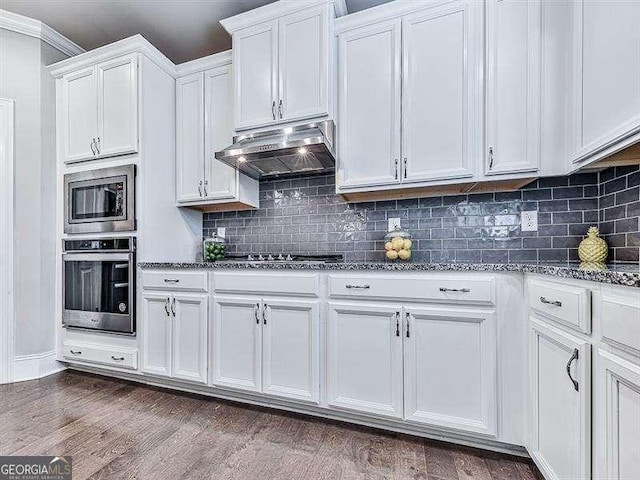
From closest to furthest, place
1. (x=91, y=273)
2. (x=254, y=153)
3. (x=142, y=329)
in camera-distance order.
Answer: (x=254, y=153)
(x=142, y=329)
(x=91, y=273)

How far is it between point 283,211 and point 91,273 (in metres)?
1.55

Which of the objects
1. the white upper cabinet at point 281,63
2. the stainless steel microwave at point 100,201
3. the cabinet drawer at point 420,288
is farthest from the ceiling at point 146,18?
the cabinet drawer at point 420,288

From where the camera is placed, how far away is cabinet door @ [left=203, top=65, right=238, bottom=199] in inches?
95.9

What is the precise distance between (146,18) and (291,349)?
105 inches

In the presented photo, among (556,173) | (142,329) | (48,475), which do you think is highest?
(556,173)

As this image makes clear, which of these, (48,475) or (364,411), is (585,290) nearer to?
(364,411)

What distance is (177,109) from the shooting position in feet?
8.50

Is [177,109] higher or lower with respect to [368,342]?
higher

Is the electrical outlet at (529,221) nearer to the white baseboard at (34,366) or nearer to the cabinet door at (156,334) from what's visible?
the cabinet door at (156,334)

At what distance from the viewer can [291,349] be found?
6.03ft

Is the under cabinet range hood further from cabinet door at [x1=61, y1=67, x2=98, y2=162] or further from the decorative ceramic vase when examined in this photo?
the decorative ceramic vase

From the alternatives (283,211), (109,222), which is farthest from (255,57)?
(109,222)

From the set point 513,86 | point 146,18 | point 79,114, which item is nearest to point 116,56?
point 146,18

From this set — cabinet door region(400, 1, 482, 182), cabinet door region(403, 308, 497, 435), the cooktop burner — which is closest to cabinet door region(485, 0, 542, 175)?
cabinet door region(400, 1, 482, 182)
